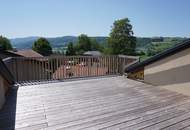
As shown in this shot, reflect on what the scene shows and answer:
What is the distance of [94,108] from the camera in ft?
11.5

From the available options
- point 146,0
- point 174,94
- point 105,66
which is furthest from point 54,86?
point 146,0

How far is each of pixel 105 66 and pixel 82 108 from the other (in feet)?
11.6

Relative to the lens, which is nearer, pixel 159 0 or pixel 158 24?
pixel 159 0

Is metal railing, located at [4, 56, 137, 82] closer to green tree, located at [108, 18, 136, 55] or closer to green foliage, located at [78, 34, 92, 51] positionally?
green tree, located at [108, 18, 136, 55]

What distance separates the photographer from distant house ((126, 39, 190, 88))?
15.0ft

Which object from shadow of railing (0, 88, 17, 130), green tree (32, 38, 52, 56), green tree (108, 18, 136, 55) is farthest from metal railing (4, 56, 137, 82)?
green tree (32, 38, 52, 56)

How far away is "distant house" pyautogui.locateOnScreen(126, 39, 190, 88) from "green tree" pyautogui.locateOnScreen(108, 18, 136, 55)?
Result: 23721mm

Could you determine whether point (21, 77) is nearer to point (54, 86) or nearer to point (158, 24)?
point (54, 86)

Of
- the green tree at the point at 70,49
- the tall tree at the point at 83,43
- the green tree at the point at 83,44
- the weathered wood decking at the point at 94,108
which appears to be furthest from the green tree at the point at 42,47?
the weathered wood decking at the point at 94,108

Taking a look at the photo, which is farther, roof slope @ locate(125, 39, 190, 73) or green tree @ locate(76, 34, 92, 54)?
green tree @ locate(76, 34, 92, 54)

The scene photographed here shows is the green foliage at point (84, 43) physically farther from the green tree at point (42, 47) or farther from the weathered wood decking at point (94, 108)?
the weathered wood decking at point (94, 108)

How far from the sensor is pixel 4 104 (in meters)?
3.65

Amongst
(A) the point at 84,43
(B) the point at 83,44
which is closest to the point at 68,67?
(B) the point at 83,44

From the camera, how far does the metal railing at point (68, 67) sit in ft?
19.7
